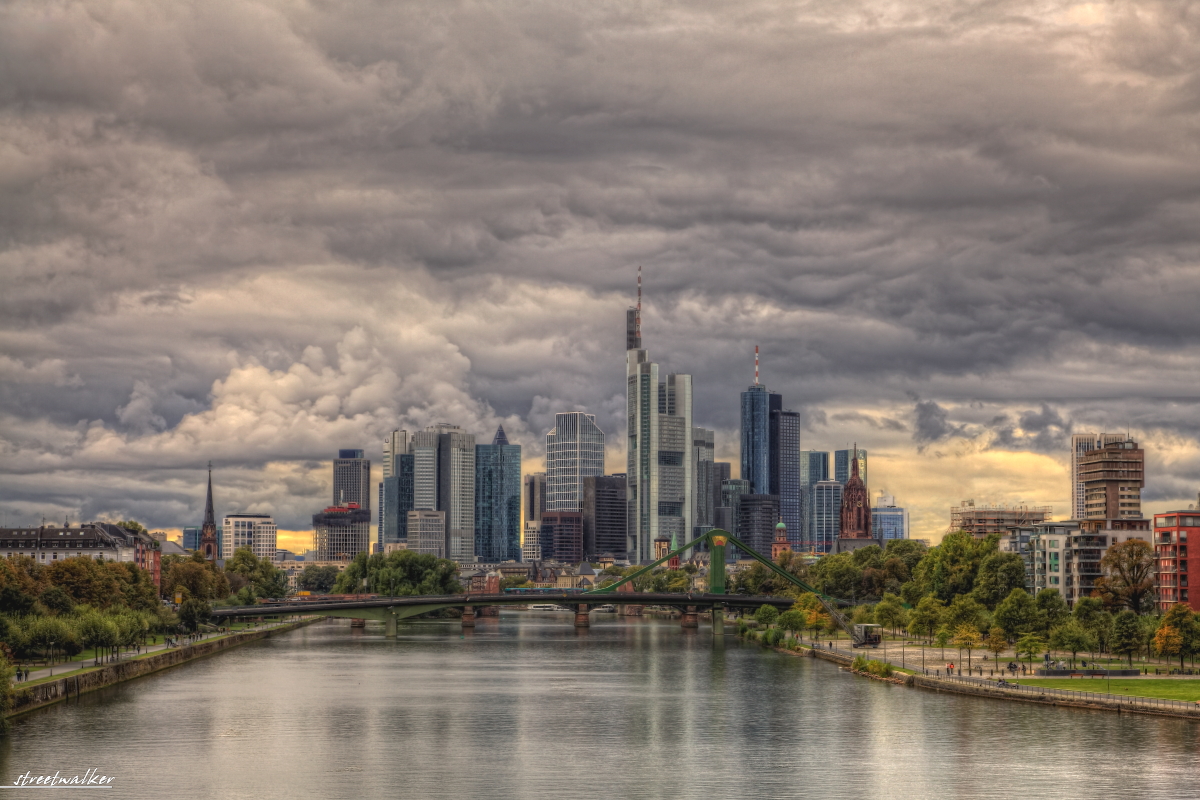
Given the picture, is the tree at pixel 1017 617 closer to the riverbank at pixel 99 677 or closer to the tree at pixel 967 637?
the tree at pixel 967 637

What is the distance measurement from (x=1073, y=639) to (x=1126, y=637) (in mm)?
4011

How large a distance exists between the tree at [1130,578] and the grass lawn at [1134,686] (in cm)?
4199

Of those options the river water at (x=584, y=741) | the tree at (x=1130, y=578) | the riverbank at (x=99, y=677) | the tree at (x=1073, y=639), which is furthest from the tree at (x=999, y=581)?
the riverbank at (x=99, y=677)

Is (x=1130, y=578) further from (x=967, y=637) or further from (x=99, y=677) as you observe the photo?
(x=99, y=677)

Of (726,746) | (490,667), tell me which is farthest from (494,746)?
(490,667)

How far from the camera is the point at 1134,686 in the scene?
91.1 meters

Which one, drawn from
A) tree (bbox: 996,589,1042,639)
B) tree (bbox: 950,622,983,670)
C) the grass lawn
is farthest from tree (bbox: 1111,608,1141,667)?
tree (bbox: 996,589,1042,639)

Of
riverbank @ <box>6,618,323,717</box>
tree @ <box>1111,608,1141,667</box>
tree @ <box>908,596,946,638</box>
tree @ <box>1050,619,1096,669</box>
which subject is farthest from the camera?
tree @ <box>908,596,946,638</box>

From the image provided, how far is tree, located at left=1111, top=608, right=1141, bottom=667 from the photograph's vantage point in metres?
104

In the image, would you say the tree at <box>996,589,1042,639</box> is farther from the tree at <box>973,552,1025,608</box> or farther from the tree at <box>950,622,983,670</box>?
the tree at <box>973,552,1025,608</box>

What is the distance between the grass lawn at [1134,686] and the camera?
283 feet

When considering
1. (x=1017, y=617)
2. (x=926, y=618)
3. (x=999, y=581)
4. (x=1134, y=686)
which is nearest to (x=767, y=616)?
(x=999, y=581)

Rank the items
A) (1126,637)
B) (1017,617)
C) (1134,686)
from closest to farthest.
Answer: (1134,686) < (1126,637) < (1017,617)

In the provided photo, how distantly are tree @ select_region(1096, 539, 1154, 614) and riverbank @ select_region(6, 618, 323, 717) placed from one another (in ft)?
283
